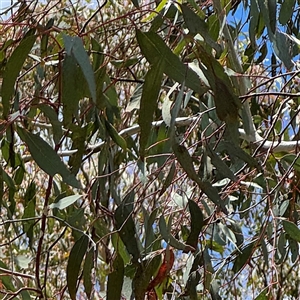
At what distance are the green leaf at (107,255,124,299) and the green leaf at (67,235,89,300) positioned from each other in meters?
0.06

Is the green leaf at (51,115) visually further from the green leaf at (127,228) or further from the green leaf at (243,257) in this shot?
the green leaf at (243,257)

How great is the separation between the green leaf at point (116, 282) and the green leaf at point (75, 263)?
6cm

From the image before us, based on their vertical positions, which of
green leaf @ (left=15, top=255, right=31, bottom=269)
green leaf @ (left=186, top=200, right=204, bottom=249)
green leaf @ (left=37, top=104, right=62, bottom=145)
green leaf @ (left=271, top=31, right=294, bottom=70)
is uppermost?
green leaf @ (left=271, top=31, right=294, bottom=70)

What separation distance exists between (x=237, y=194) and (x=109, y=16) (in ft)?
3.97

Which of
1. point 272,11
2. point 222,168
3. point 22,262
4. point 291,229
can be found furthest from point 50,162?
point 22,262

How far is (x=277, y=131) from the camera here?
6.81 feet

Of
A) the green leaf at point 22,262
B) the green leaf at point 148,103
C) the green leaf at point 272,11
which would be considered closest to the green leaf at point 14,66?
the green leaf at point 148,103

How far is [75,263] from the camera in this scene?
114 centimetres

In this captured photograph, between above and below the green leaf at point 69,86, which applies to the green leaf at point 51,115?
above

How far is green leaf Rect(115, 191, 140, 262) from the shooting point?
3.74 feet

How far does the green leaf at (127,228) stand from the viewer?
3.74 ft

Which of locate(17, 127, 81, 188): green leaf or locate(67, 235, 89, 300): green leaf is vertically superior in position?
locate(17, 127, 81, 188): green leaf

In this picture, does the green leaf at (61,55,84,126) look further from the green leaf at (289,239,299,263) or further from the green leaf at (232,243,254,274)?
the green leaf at (289,239,299,263)

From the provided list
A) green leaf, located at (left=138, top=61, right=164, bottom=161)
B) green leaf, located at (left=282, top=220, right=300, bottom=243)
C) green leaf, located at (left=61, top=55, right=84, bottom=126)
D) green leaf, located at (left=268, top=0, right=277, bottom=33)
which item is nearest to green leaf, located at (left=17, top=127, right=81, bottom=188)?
green leaf, located at (left=61, top=55, right=84, bottom=126)
